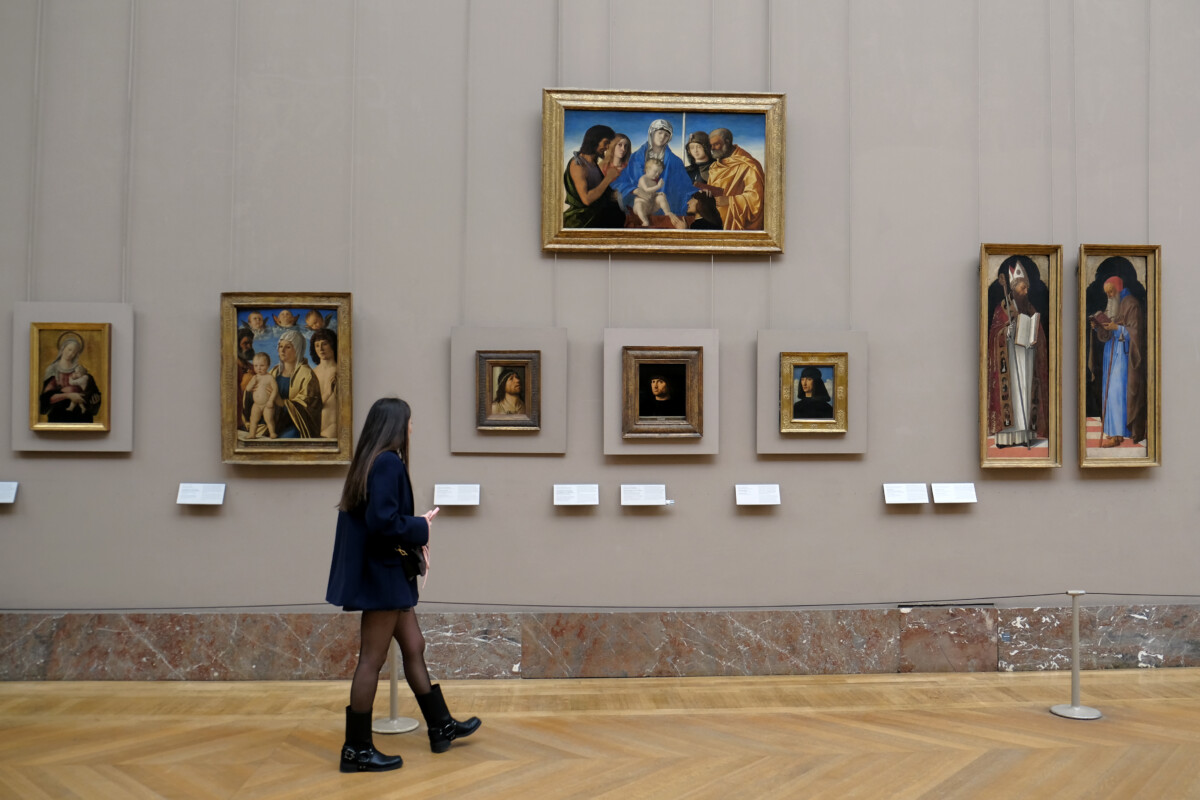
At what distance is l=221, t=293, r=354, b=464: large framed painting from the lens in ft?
25.5

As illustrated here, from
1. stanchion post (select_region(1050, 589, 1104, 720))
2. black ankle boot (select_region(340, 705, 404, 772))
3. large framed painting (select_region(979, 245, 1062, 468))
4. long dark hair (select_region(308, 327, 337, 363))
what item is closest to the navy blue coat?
black ankle boot (select_region(340, 705, 404, 772))

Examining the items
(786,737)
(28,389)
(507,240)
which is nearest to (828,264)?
(507,240)

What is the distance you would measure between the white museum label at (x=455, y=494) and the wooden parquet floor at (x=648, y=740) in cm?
149

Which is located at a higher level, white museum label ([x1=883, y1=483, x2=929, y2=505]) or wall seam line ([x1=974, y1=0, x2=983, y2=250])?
wall seam line ([x1=974, y1=0, x2=983, y2=250])

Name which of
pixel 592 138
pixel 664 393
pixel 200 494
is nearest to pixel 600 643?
pixel 664 393

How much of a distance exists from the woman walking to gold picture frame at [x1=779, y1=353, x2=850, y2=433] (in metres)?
3.77

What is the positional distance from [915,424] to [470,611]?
4.22 m

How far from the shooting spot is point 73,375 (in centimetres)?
780

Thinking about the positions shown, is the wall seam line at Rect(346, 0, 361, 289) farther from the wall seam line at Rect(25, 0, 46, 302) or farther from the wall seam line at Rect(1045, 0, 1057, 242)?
the wall seam line at Rect(1045, 0, 1057, 242)

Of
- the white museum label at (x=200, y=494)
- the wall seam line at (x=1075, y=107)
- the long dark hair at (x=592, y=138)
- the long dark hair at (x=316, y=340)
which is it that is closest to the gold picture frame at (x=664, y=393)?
the long dark hair at (x=592, y=138)

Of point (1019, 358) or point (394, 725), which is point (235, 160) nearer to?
point (394, 725)

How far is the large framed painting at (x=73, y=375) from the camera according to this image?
25.5 feet

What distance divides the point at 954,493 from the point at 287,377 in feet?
19.1

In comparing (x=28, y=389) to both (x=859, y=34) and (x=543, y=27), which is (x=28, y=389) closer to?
(x=543, y=27)
